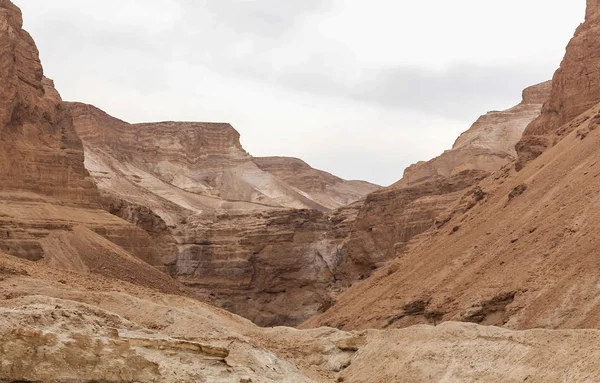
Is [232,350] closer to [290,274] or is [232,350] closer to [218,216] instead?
[290,274]

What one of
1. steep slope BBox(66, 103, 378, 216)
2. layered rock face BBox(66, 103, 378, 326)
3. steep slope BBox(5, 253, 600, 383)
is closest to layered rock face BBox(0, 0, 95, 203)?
layered rock face BBox(66, 103, 378, 326)

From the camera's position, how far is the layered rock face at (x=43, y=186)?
3769 centimetres

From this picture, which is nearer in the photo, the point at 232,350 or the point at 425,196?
the point at 232,350

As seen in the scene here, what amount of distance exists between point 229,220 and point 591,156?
43.5 metres

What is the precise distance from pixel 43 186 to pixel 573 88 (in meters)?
24.1

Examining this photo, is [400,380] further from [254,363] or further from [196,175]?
[196,175]

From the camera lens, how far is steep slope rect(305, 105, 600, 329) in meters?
26.2

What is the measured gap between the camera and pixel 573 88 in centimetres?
4416

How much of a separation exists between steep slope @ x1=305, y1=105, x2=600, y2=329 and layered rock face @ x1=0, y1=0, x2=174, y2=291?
996 centimetres

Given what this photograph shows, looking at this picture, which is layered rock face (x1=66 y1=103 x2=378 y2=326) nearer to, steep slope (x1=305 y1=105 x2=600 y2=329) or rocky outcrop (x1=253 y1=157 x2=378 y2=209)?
rocky outcrop (x1=253 y1=157 x2=378 y2=209)

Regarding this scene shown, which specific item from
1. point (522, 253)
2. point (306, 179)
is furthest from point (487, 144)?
point (306, 179)

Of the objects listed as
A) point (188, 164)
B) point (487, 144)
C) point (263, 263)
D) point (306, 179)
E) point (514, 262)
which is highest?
point (487, 144)

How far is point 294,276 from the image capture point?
68875mm

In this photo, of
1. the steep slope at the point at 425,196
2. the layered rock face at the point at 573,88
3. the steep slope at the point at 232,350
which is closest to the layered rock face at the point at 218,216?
the steep slope at the point at 425,196
